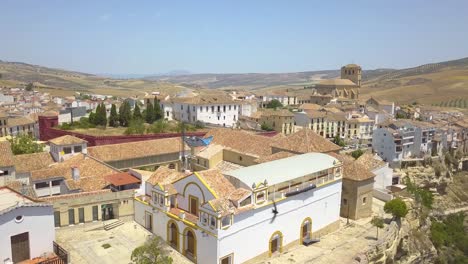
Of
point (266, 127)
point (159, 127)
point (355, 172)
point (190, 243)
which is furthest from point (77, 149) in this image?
point (266, 127)

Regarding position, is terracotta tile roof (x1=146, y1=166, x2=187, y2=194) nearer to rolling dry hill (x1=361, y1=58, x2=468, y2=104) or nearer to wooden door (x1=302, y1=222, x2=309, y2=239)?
wooden door (x1=302, y1=222, x2=309, y2=239)

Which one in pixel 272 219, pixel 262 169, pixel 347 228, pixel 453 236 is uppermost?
pixel 262 169

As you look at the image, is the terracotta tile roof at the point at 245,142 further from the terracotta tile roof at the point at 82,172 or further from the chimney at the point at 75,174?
the chimney at the point at 75,174

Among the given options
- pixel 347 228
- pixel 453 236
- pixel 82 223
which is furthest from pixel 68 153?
pixel 453 236

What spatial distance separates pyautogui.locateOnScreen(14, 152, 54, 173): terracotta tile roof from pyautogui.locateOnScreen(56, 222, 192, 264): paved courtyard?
9.23 metres

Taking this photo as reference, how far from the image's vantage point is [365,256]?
25156 mm

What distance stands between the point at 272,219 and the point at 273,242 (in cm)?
183

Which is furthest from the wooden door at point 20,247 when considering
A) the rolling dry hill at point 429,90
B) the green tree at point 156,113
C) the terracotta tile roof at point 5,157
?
the rolling dry hill at point 429,90

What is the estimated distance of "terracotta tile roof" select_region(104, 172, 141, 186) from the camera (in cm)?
2847

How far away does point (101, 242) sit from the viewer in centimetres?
2500

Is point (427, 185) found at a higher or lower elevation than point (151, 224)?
lower

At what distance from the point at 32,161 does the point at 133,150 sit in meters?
9.34

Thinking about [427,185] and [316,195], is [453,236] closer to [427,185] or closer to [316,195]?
[427,185]

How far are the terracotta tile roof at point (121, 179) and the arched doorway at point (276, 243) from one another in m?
11.2
